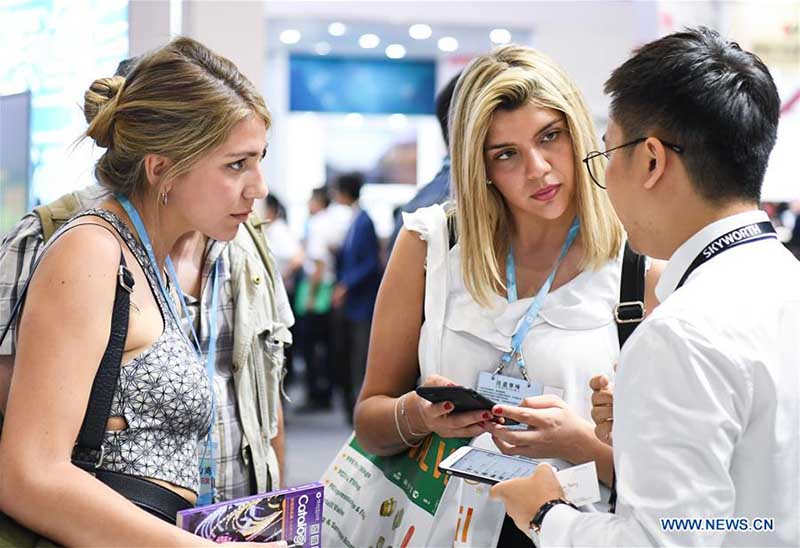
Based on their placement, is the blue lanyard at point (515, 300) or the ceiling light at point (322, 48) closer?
the blue lanyard at point (515, 300)

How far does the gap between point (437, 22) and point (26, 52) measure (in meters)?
9.58

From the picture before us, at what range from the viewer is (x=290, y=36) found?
1248 centimetres

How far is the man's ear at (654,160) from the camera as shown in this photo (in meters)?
1.40

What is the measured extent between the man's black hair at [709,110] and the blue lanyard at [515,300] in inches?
25.5

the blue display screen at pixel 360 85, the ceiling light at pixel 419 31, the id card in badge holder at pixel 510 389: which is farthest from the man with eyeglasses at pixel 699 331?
the blue display screen at pixel 360 85

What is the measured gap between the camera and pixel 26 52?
8.77 feet

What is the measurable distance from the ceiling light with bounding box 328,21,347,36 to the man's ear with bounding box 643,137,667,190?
10.7 metres

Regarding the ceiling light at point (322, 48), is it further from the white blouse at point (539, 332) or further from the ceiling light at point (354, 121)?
the white blouse at point (539, 332)

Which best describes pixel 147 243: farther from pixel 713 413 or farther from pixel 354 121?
pixel 354 121

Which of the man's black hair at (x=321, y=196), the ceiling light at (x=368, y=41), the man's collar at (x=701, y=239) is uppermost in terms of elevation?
the ceiling light at (x=368, y=41)

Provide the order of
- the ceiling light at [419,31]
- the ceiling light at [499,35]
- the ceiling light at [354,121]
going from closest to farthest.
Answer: the ceiling light at [419,31] → the ceiling light at [499,35] → the ceiling light at [354,121]

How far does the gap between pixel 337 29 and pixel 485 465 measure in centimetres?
1085

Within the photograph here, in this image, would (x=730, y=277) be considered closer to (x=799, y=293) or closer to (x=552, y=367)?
(x=799, y=293)

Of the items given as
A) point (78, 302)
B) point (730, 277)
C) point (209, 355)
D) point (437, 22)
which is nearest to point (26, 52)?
point (209, 355)
